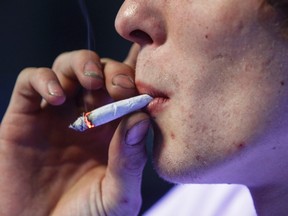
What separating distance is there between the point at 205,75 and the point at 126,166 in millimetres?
285

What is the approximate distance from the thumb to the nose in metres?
0.11

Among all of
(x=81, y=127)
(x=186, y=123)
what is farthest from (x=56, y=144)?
(x=186, y=123)

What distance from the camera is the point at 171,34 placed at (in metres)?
0.57

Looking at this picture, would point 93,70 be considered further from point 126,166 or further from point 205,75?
point 205,75

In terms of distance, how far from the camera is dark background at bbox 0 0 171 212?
1.13 meters

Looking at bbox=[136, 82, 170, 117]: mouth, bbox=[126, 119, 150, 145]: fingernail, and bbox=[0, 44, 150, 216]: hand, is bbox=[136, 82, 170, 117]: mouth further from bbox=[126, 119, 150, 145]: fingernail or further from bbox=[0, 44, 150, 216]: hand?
bbox=[0, 44, 150, 216]: hand

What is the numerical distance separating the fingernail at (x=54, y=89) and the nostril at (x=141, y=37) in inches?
9.2

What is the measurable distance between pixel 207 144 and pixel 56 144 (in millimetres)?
451

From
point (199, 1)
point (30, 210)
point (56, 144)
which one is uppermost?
point (199, 1)

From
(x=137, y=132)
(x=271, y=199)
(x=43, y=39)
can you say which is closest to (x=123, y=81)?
(x=137, y=132)

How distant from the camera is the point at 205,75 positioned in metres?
0.54

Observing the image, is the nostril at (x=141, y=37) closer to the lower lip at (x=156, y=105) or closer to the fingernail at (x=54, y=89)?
the lower lip at (x=156, y=105)

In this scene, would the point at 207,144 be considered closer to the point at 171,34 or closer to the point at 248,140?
the point at 248,140

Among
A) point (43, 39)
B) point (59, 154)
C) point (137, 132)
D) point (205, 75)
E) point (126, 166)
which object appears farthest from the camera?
point (43, 39)
